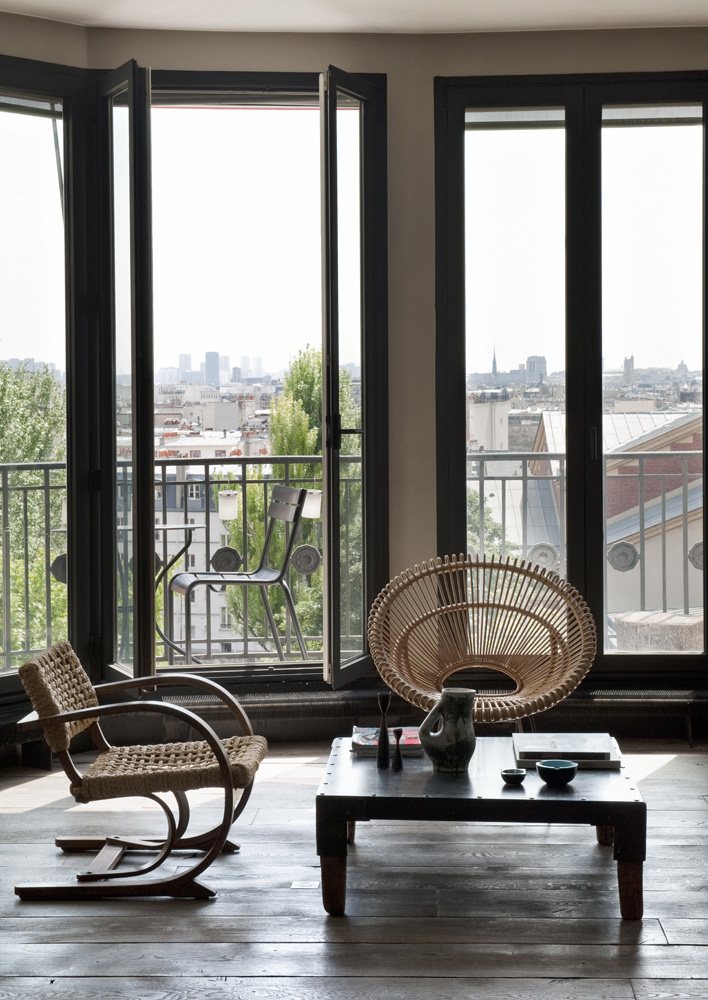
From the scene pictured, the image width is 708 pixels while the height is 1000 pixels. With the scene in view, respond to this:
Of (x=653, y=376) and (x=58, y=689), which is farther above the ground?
(x=653, y=376)

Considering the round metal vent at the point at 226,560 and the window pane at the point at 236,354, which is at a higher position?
the window pane at the point at 236,354

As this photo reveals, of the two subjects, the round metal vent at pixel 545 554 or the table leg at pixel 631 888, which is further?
the round metal vent at pixel 545 554

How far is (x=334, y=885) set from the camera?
2.88 meters

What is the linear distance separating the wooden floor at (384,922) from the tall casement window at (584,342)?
1.27 metres

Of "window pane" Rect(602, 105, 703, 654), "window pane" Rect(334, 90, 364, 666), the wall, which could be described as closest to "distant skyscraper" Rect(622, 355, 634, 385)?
"window pane" Rect(602, 105, 703, 654)

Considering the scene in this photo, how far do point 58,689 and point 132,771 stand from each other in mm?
371

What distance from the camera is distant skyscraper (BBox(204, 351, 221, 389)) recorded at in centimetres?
719

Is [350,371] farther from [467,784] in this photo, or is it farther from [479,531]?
[467,784]

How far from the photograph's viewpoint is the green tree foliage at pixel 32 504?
14.5 feet

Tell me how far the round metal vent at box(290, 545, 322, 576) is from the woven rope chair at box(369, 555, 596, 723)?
1.71 m

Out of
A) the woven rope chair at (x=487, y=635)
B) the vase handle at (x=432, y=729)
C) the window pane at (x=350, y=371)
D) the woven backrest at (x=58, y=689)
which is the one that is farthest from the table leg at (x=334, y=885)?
the window pane at (x=350, y=371)

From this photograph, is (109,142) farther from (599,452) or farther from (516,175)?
(599,452)

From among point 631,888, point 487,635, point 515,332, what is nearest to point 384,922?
point 631,888

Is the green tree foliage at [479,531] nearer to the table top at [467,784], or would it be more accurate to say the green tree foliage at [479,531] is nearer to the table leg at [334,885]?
the table top at [467,784]
